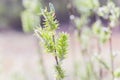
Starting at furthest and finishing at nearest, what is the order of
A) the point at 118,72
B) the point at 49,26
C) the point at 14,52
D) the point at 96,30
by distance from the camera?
the point at 14,52
the point at 96,30
the point at 118,72
the point at 49,26

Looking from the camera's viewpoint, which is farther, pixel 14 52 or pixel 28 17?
pixel 14 52

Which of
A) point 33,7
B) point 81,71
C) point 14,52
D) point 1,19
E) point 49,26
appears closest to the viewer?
point 49,26

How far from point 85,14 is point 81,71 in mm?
333

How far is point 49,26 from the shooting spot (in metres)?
1.20

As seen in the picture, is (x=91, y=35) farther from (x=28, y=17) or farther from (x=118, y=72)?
(x=118, y=72)

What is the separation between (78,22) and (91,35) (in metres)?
0.30

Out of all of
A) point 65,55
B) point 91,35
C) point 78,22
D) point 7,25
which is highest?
point 65,55

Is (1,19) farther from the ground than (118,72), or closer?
closer

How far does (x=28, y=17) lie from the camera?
7.00 feet

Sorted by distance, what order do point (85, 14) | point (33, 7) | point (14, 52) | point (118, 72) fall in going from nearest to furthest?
point (118, 72)
point (33, 7)
point (85, 14)
point (14, 52)

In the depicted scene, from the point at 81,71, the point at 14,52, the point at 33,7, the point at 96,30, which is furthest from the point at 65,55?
the point at 14,52

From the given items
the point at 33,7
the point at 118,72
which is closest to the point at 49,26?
the point at 118,72

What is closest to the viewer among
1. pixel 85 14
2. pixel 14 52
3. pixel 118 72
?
pixel 118 72

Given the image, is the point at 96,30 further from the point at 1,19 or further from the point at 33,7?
the point at 1,19
